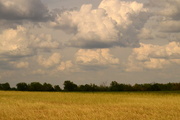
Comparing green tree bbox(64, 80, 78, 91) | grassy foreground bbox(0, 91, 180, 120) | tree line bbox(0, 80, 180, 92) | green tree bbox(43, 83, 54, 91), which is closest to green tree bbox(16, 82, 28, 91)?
tree line bbox(0, 80, 180, 92)

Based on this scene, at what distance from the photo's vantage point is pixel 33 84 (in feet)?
263

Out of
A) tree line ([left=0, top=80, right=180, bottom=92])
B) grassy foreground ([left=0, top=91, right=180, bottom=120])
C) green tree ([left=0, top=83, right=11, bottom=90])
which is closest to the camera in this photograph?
grassy foreground ([left=0, top=91, right=180, bottom=120])

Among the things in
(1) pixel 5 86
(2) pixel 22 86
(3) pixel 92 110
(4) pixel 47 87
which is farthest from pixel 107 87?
(3) pixel 92 110

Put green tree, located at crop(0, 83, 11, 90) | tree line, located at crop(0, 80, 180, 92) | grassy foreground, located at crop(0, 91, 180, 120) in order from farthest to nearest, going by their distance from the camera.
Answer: green tree, located at crop(0, 83, 11, 90)
tree line, located at crop(0, 80, 180, 92)
grassy foreground, located at crop(0, 91, 180, 120)

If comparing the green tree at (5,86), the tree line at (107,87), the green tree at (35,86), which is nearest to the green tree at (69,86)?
the tree line at (107,87)

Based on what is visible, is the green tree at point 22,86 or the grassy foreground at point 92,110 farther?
the green tree at point 22,86

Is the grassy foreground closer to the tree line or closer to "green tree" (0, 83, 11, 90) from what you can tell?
the tree line

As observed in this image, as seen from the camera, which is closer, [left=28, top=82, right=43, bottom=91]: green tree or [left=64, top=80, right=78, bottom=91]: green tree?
[left=64, top=80, right=78, bottom=91]: green tree

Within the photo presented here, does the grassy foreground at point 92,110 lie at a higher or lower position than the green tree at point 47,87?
lower

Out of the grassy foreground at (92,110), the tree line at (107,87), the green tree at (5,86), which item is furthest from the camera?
the green tree at (5,86)

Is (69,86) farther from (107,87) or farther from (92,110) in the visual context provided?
(92,110)

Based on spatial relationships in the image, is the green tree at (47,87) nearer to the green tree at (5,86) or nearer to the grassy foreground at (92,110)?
the green tree at (5,86)

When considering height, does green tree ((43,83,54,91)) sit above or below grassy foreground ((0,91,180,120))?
above

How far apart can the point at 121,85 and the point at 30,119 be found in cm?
6136
